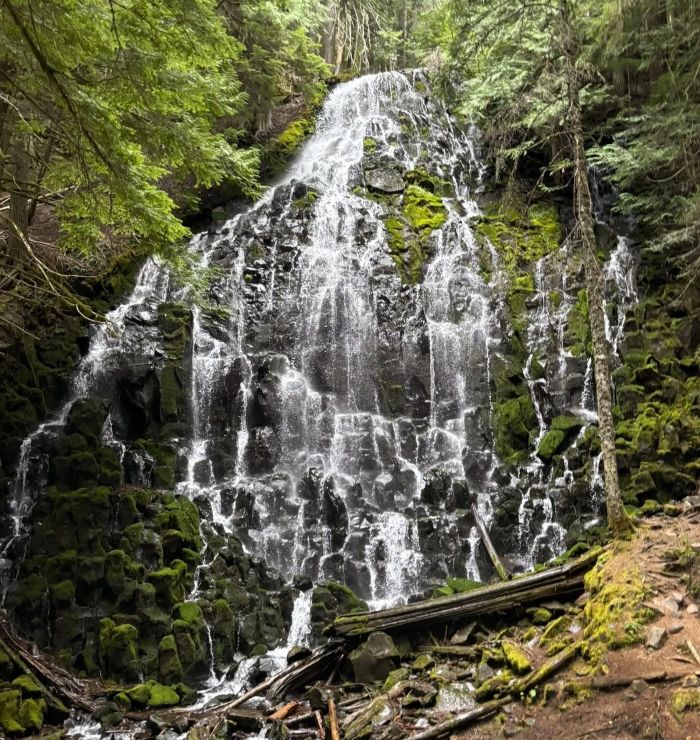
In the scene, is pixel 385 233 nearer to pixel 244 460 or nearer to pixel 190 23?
pixel 244 460

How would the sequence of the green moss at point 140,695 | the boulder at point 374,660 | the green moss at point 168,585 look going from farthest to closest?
1. the green moss at point 168,585
2. the green moss at point 140,695
3. the boulder at point 374,660

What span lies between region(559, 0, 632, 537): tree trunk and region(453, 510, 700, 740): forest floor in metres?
1.53

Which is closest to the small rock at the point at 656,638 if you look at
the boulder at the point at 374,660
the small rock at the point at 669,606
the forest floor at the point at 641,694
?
the forest floor at the point at 641,694

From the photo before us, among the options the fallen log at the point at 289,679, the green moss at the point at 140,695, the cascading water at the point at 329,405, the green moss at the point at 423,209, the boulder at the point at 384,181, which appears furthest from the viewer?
the boulder at the point at 384,181

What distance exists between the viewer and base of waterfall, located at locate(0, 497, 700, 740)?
208 inches

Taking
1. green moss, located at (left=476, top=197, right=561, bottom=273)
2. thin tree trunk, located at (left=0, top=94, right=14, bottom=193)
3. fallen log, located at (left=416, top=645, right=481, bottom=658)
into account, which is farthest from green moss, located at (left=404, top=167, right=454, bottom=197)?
fallen log, located at (left=416, top=645, right=481, bottom=658)

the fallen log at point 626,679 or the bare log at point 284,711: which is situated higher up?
the fallen log at point 626,679

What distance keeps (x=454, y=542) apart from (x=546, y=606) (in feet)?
14.1

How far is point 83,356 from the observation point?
1421 centimetres

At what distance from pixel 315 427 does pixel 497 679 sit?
28.7 feet

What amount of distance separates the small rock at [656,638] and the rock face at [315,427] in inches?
159

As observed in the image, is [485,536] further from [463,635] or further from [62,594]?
[62,594]

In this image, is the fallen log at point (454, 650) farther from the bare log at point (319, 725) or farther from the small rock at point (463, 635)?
the bare log at point (319, 725)

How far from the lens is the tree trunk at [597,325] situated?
827 cm
